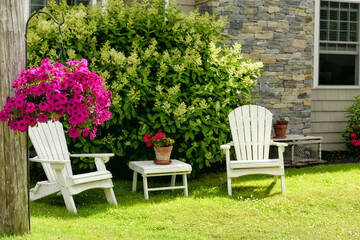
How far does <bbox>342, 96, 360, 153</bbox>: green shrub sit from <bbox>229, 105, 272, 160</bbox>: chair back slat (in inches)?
106

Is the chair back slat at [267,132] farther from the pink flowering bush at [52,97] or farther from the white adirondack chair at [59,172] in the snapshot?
the pink flowering bush at [52,97]

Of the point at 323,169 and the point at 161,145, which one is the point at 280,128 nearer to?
the point at 323,169

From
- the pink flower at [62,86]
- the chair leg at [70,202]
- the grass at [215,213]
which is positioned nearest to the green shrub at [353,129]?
the grass at [215,213]

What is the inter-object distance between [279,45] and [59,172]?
14.0 feet

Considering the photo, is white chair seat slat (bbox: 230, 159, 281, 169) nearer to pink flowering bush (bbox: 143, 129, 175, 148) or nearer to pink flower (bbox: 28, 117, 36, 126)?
pink flowering bush (bbox: 143, 129, 175, 148)

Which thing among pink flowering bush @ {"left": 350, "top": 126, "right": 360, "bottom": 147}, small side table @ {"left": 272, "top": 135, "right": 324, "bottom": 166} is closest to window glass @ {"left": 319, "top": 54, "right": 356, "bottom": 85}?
pink flowering bush @ {"left": 350, "top": 126, "right": 360, "bottom": 147}

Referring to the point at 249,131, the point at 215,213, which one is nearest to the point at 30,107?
the point at 215,213

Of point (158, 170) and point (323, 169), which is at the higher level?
point (158, 170)

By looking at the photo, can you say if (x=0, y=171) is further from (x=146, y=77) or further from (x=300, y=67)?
(x=300, y=67)

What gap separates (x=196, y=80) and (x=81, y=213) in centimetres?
229

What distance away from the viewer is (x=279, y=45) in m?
7.39

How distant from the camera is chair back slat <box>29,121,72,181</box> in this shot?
4.88 meters

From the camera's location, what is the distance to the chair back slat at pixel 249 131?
5.70 meters

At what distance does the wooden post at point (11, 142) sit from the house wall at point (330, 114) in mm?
5676
